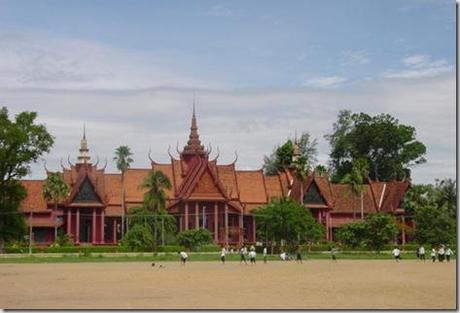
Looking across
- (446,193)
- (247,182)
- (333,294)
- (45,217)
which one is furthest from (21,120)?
(333,294)

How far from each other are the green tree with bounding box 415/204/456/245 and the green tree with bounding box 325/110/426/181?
789 inches

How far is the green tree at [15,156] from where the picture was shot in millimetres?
56500

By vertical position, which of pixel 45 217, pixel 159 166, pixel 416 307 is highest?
pixel 159 166

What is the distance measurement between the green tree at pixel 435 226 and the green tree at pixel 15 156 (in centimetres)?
2886

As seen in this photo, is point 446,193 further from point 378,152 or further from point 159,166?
point 159,166

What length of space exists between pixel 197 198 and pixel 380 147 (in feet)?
79.2

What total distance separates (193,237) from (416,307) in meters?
43.5

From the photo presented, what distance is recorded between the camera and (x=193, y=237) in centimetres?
6306

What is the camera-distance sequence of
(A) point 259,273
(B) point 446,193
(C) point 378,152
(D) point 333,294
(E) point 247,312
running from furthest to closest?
(C) point 378,152 < (B) point 446,193 < (A) point 259,273 < (D) point 333,294 < (E) point 247,312

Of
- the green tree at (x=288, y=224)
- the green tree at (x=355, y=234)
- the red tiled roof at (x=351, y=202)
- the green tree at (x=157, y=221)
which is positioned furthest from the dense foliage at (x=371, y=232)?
the red tiled roof at (x=351, y=202)

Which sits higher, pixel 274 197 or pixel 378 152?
pixel 378 152

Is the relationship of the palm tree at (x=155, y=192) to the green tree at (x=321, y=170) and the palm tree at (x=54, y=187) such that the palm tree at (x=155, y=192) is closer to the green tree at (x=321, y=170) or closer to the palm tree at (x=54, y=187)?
the palm tree at (x=54, y=187)

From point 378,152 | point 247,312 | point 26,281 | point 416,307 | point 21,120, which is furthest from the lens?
point 378,152

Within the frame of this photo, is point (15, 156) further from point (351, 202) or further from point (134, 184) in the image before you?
point (351, 202)
